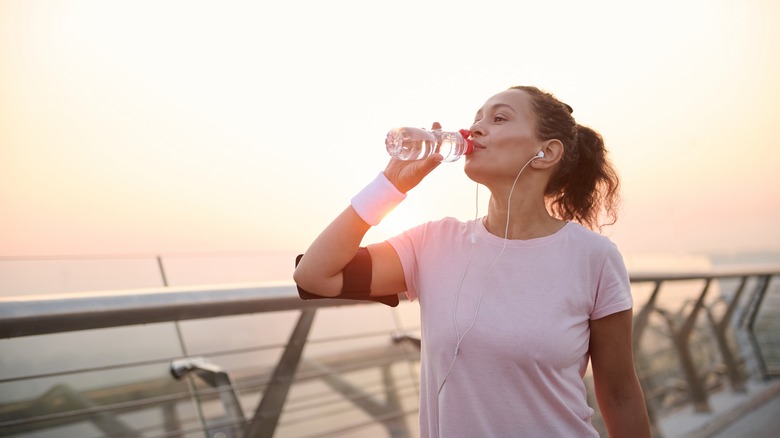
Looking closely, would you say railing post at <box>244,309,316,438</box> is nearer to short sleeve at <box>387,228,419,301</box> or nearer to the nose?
short sleeve at <box>387,228,419,301</box>

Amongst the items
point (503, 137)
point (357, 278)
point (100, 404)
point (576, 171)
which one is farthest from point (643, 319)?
point (100, 404)

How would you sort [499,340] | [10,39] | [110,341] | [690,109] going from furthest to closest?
[690,109] → [10,39] → [110,341] → [499,340]

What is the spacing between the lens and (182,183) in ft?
15.8

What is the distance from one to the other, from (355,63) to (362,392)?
111 inches

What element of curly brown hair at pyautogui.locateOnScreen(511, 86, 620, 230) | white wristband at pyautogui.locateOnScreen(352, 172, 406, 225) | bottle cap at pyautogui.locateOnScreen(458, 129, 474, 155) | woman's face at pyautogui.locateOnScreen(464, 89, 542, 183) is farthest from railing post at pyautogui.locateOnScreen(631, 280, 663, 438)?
white wristband at pyautogui.locateOnScreen(352, 172, 406, 225)

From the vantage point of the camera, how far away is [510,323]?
1267 millimetres

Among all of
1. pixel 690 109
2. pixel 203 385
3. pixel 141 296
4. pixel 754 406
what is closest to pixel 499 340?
pixel 141 296

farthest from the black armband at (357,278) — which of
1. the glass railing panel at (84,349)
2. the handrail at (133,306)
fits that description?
the glass railing panel at (84,349)

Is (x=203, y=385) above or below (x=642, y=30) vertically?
below

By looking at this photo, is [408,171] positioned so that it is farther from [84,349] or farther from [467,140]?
[84,349]

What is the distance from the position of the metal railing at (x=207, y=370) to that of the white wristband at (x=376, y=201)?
1.34 ft

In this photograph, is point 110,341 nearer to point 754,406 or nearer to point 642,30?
point 754,406

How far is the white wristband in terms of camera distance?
1.31 m

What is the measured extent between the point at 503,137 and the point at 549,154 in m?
0.14
